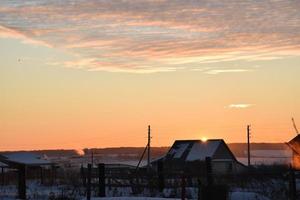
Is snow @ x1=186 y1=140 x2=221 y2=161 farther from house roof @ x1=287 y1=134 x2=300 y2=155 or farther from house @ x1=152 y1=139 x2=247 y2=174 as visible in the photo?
house roof @ x1=287 y1=134 x2=300 y2=155

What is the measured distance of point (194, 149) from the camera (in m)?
68.4

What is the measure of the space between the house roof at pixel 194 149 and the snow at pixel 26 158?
1331 cm

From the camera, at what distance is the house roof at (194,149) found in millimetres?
67000

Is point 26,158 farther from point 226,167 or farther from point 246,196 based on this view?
point 246,196

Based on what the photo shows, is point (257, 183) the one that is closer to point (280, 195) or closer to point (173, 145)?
point (280, 195)

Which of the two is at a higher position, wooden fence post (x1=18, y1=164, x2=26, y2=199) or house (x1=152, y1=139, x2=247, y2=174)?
house (x1=152, y1=139, x2=247, y2=174)

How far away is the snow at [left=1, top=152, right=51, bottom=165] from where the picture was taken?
228ft

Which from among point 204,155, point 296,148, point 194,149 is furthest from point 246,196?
point 194,149

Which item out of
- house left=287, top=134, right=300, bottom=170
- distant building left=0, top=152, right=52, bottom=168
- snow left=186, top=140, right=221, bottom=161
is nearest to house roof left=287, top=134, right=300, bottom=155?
house left=287, top=134, right=300, bottom=170

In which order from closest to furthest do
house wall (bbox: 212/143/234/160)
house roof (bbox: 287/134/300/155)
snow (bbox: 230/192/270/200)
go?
snow (bbox: 230/192/270/200)
house roof (bbox: 287/134/300/155)
house wall (bbox: 212/143/234/160)

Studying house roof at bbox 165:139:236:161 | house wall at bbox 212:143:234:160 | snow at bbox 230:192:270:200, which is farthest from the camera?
house wall at bbox 212:143:234:160

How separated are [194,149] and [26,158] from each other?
17.7 m

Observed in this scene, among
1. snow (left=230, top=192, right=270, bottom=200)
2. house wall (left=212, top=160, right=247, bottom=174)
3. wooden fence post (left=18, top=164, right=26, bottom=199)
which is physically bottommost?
snow (left=230, top=192, right=270, bottom=200)

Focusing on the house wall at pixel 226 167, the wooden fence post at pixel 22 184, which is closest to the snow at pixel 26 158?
the house wall at pixel 226 167
